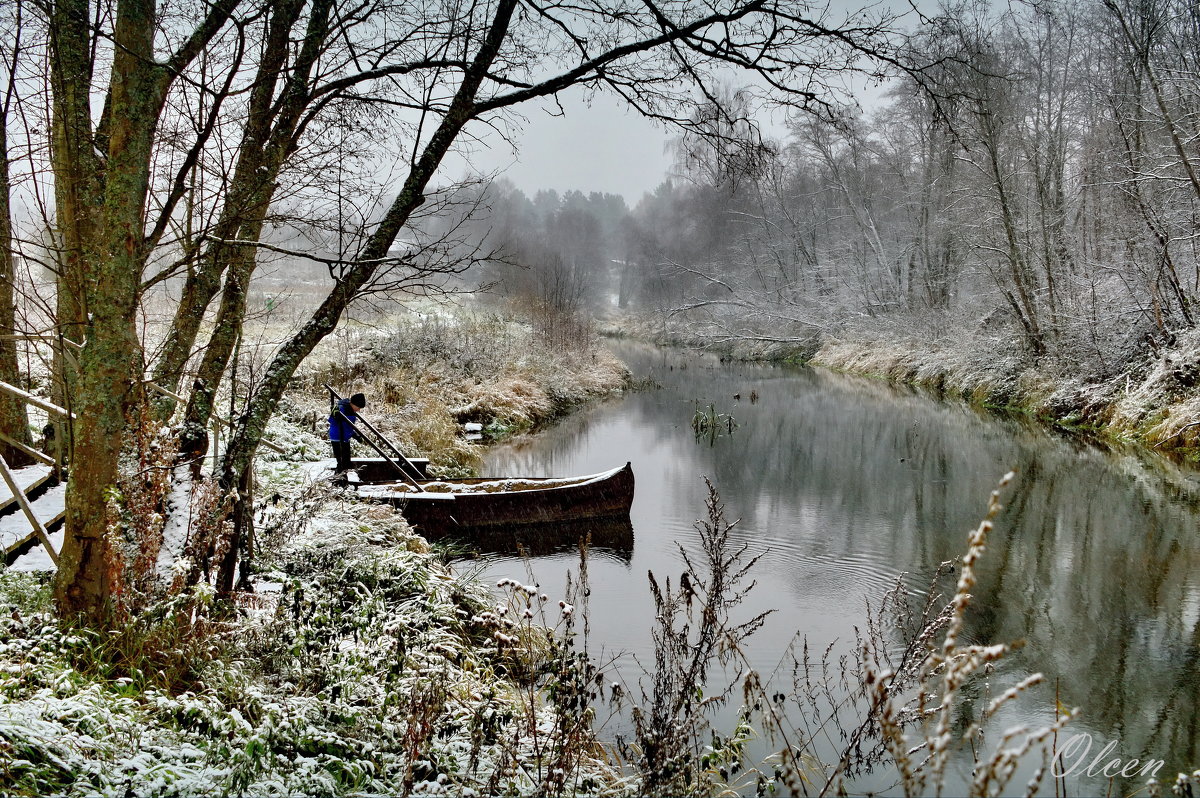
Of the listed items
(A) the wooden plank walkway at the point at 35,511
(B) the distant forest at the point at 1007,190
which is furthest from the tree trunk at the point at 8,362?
(B) the distant forest at the point at 1007,190

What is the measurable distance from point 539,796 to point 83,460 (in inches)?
97.5

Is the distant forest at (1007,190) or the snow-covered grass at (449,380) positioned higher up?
the distant forest at (1007,190)

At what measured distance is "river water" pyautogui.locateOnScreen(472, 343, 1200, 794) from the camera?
A: 19.0 feet

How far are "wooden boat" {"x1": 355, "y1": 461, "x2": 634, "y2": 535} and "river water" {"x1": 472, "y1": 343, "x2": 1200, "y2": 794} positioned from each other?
0.54 metres

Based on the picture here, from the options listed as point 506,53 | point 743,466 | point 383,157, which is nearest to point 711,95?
point 506,53

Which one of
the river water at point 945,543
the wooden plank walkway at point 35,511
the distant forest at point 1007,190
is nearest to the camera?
the wooden plank walkway at point 35,511

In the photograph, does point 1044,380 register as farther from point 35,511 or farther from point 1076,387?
point 35,511

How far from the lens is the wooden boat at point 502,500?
880cm

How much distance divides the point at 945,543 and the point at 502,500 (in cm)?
532

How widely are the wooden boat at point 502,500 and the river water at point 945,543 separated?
545 mm

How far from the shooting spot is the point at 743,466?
542 inches

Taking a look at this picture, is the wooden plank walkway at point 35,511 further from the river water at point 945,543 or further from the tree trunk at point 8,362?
the river water at point 945,543

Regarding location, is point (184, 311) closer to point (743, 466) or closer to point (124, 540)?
point (124, 540)

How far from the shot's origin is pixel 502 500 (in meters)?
9.02
